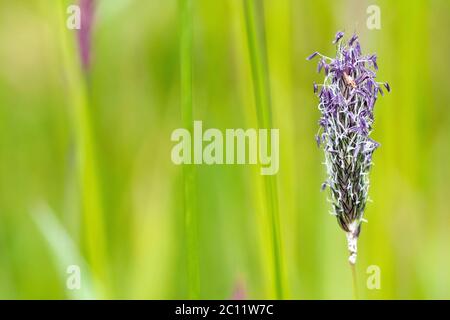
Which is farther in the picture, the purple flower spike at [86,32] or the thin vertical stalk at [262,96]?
the purple flower spike at [86,32]

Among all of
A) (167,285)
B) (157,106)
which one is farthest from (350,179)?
(157,106)

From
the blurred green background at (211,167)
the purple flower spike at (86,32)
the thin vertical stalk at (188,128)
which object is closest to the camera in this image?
the thin vertical stalk at (188,128)

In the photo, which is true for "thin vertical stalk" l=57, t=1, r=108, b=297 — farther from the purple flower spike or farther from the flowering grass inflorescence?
the flowering grass inflorescence

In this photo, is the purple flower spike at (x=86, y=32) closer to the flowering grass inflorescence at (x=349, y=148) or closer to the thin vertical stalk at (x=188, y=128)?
the thin vertical stalk at (x=188, y=128)

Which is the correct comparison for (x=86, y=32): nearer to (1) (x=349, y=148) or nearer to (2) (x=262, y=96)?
(2) (x=262, y=96)

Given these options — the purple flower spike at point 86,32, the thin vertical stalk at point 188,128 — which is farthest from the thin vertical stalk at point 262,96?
the purple flower spike at point 86,32
